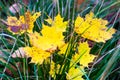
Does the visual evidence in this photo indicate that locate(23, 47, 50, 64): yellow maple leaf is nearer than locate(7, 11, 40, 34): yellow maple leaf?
Yes

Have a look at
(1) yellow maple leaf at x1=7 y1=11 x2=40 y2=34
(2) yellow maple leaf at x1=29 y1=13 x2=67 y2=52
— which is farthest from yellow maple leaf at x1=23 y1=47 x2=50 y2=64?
(1) yellow maple leaf at x1=7 y1=11 x2=40 y2=34

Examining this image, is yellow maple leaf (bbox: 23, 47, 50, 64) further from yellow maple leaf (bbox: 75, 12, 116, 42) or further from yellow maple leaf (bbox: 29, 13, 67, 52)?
yellow maple leaf (bbox: 75, 12, 116, 42)

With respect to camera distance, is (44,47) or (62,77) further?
(62,77)

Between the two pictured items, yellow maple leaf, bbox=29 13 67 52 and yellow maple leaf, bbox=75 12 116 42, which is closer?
yellow maple leaf, bbox=29 13 67 52

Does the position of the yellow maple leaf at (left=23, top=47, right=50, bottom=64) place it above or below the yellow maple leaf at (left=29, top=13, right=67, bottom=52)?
below

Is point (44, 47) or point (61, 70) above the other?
point (44, 47)

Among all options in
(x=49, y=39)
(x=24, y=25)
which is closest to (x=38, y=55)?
(x=49, y=39)

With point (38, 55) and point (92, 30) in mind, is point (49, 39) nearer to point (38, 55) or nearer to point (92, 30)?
point (38, 55)

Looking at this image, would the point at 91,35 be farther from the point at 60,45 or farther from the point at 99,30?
the point at 60,45

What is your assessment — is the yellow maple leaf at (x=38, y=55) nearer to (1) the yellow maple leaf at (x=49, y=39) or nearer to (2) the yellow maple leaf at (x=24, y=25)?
(1) the yellow maple leaf at (x=49, y=39)

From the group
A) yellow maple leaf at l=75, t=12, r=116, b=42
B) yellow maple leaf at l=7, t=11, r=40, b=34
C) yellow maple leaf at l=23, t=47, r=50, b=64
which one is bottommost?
yellow maple leaf at l=23, t=47, r=50, b=64

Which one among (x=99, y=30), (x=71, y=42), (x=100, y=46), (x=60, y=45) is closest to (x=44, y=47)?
(x=60, y=45)
